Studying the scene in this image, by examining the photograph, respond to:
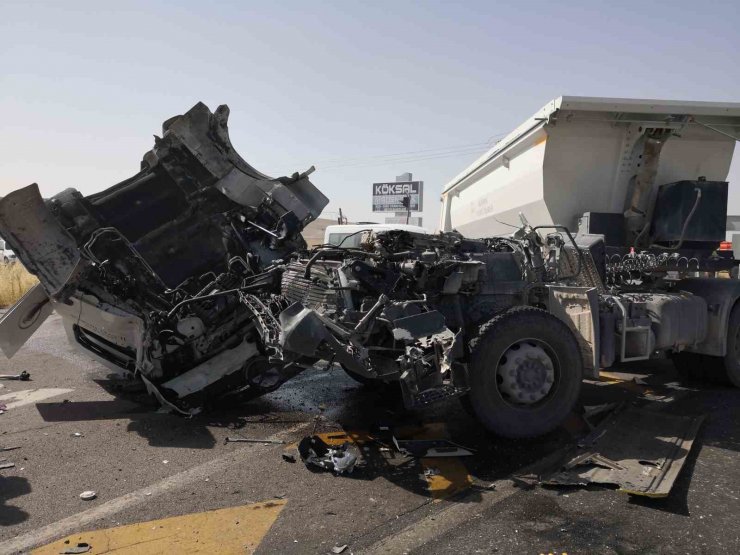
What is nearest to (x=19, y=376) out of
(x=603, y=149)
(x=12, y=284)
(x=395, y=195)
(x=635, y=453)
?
(x=635, y=453)

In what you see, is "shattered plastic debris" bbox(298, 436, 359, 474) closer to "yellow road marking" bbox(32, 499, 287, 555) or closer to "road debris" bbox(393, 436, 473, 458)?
"road debris" bbox(393, 436, 473, 458)

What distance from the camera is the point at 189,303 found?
497cm

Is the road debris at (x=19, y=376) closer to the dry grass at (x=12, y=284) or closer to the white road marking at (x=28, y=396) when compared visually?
the white road marking at (x=28, y=396)

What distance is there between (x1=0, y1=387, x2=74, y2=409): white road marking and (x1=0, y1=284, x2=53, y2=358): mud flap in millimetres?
479

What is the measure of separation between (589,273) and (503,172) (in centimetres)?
277

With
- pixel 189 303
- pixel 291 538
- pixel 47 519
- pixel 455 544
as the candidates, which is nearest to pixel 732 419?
pixel 455 544

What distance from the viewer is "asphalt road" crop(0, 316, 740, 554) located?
292cm

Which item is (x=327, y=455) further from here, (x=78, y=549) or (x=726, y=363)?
(x=726, y=363)

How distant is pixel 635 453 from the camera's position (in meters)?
3.96

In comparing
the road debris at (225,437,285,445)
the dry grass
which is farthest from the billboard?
the road debris at (225,437,285,445)

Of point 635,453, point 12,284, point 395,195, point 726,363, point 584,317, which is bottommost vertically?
point 635,453

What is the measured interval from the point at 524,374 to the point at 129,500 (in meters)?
2.82

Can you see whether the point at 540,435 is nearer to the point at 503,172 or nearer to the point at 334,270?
the point at 334,270

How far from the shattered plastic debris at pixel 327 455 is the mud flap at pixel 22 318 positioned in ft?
10.5
